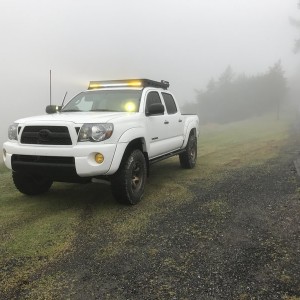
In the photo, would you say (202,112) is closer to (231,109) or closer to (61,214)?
(231,109)

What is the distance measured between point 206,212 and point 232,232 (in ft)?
2.96

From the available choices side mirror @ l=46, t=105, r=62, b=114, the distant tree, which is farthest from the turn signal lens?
the distant tree

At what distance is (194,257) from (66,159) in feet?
8.16

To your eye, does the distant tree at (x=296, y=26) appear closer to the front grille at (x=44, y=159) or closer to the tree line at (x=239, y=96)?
the tree line at (x=239, y=96)

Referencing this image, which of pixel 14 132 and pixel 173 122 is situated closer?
pixel 14 132

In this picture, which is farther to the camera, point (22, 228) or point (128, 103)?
point (128, 103)

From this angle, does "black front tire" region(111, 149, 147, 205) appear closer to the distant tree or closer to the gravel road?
the gravel road

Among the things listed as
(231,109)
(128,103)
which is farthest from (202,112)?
(128,103)

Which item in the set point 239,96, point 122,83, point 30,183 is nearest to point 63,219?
point 30,183

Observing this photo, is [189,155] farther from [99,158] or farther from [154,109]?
[99,158]

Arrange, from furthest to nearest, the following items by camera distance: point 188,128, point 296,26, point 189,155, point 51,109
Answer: point 296,26 < point 189,155 < point 188,128 < point 51,109

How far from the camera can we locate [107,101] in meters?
7.17

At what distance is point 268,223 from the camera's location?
16.7ft

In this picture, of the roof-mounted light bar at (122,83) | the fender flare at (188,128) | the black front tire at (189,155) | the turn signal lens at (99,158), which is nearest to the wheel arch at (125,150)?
the turn signal lens at (99,158)
